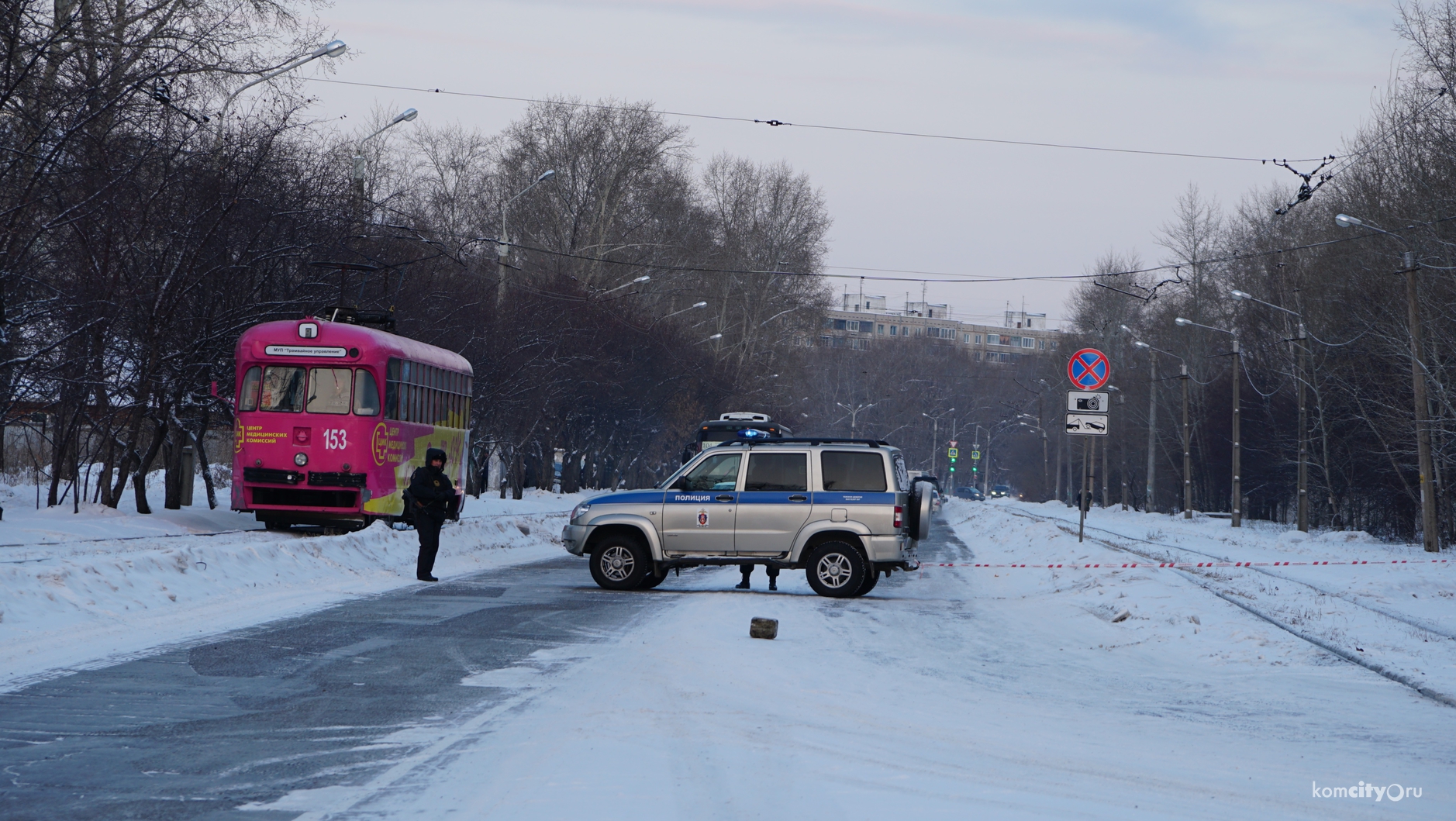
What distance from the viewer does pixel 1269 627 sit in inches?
542

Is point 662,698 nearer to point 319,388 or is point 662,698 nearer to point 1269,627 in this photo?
point 1269,627

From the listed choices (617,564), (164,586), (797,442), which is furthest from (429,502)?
(797,442)

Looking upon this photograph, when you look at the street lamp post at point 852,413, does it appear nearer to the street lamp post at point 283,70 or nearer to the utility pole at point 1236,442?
the utility pole at point 1236,442

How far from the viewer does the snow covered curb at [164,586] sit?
35.6 ft

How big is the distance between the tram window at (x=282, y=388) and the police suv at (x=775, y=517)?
8.19 metres

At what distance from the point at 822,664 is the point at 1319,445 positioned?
159ft

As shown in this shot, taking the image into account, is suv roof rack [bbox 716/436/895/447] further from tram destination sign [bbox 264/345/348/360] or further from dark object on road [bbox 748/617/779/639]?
tram destination sign [bbox 264/345/348/360]

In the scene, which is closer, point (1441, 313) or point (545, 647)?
point (545, 647)

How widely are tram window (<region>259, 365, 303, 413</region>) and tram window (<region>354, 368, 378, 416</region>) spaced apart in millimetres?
939

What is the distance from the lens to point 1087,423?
1005 inches

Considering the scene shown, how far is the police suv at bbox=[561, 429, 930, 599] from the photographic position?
1709 cm

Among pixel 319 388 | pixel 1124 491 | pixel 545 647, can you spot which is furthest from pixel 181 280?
pixel 1124 491

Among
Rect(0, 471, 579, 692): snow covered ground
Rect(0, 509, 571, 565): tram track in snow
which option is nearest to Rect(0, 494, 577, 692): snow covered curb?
Rect(0, 471, 579, 692): snow covered ground

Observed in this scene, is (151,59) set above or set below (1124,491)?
above
